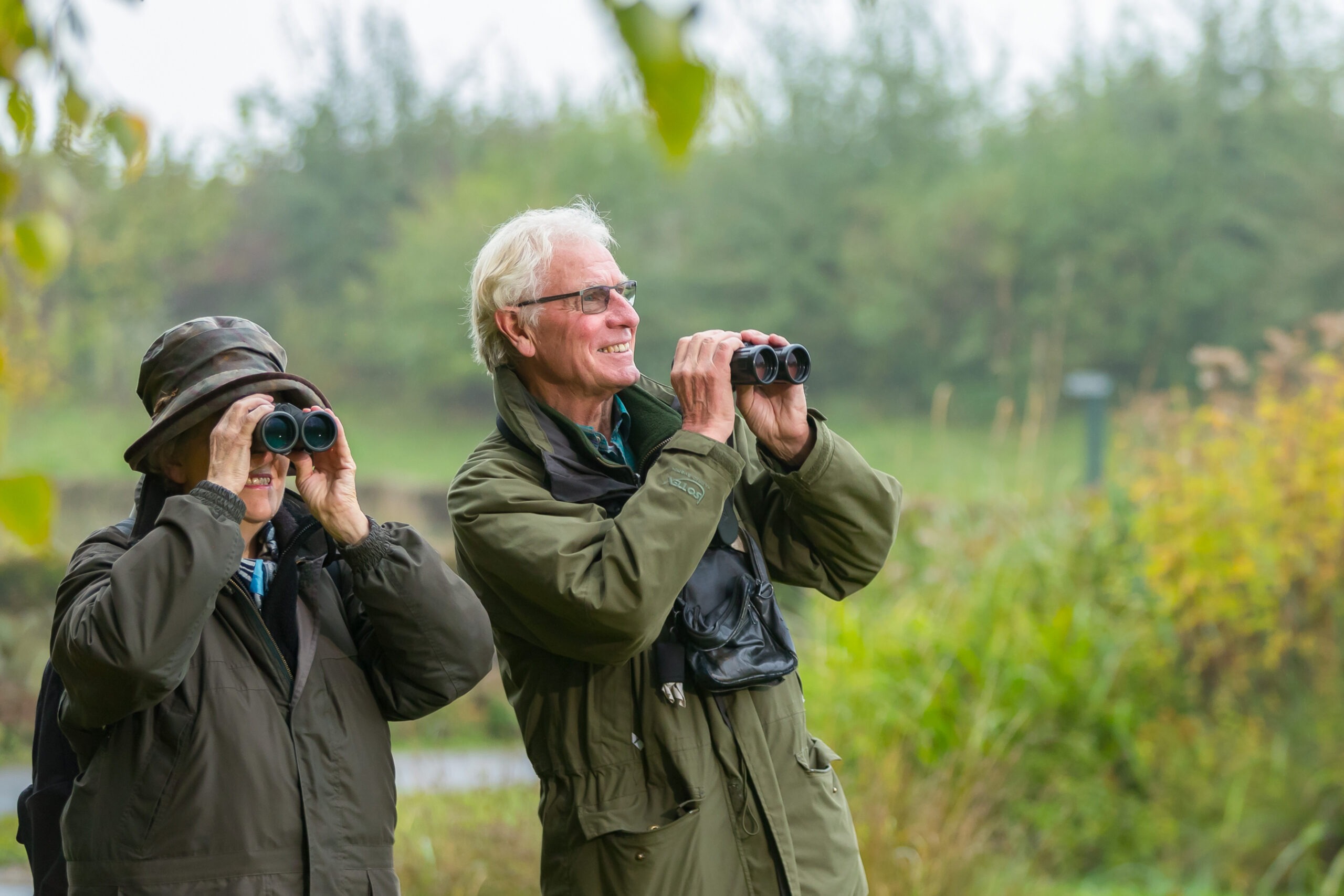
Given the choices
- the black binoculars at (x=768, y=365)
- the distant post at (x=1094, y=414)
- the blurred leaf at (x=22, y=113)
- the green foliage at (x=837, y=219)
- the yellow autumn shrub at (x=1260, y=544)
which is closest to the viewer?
the blurred leaf at (x=22, y=113)

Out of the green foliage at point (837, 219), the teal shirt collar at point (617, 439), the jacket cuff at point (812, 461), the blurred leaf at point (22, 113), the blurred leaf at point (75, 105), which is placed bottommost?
the jacket cuff at point (812, 461)

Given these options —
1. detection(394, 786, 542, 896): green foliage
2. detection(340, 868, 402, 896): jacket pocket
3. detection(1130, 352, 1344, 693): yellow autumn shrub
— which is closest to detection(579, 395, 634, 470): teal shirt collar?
detection(340, 868, 402, 896): jacket pocket

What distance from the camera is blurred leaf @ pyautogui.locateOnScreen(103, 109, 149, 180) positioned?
1.49 meters

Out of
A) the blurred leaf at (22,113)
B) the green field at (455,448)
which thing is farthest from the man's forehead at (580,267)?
the green field at (455,448)

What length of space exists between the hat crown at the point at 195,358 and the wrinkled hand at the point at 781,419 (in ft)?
2.67

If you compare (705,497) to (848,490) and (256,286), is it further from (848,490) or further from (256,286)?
(256,286)

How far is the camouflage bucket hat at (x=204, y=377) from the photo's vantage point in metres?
2.07

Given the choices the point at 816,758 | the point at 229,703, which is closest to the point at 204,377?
the point at 229,703

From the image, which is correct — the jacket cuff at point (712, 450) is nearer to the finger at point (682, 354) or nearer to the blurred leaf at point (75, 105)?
the finger at point (682, 354)

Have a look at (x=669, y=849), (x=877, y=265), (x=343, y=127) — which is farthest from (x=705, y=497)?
(x=343, y=127)

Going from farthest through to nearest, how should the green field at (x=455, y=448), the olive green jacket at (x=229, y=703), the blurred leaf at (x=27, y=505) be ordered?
the green field at (x=455, y=448)
the olive green jacket at (x=229, y=703)
the blurred leaf at (x=27, y=505)

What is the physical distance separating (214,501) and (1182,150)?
66.8 feet

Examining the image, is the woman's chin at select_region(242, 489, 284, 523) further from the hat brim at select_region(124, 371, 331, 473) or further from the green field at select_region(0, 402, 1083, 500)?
the green field at select_region(0, 402, 1083, 500)

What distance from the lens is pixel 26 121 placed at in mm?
1280
